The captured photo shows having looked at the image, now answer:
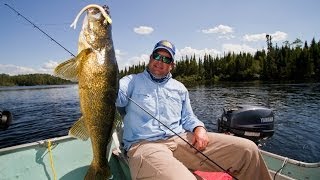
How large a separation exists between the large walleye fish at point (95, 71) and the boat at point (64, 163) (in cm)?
159

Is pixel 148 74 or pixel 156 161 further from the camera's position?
pixel 148 74

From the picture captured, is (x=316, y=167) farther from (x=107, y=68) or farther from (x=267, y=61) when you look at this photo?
(x=267, y=61)

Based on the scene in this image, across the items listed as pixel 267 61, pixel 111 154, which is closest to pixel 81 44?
pixel 111 154

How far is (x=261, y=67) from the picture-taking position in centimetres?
9256

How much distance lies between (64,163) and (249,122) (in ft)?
12.0

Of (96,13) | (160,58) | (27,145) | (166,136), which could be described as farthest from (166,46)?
(27,145)

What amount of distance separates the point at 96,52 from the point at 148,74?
191 cm

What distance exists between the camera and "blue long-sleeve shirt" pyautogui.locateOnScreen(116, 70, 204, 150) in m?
3.96

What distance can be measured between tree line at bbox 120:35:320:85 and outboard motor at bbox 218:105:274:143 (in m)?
53.2

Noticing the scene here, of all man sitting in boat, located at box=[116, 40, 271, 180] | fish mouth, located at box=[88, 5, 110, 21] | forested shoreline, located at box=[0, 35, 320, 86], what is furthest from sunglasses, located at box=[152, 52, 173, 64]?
forested shoreline, located at box=[0, 35, 320, 86]

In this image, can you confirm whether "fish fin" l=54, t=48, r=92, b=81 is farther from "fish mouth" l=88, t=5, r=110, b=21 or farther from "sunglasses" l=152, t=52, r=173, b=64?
"sunglasses" l=152, t=52, r=173, b=64

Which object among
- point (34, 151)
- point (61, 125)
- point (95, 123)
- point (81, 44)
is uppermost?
point (81, 44)

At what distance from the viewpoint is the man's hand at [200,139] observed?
3.95m

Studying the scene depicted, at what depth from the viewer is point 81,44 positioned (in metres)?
2.49
